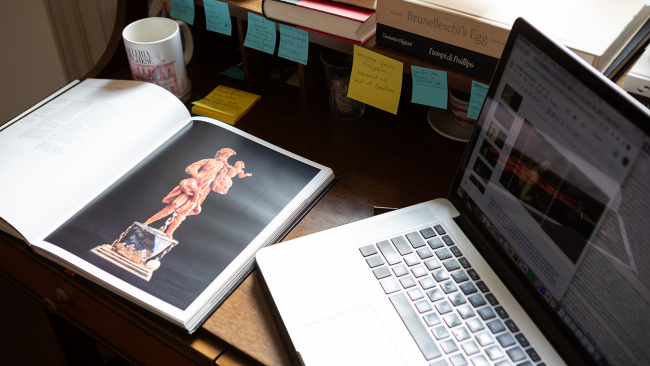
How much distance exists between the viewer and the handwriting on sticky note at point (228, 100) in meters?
0.90

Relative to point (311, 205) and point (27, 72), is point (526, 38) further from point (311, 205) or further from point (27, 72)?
point (27, 72)

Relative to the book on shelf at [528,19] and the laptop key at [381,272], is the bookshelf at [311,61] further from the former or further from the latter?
the laptop key at [381,272]

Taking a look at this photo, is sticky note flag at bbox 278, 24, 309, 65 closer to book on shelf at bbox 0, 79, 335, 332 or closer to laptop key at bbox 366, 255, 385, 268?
book on shelf at bbox 0, 79, 335, 332

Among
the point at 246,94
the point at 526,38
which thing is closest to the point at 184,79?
the point at 246,94

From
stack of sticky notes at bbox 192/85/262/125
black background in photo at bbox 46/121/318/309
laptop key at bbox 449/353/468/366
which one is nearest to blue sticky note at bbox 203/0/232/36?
stack of sticky notes at bbox 192/85/262/125

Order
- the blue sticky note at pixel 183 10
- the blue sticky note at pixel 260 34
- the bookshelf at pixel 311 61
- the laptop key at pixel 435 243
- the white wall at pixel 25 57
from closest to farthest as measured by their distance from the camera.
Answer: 1. the laptop key at pixel 435 243
2. the bookshelf at pixel 311 61
3. the blue sticky note at pixel 260 34
4. the blue sticky note at pixel 183 10
5. the white wall at pixel 25 57

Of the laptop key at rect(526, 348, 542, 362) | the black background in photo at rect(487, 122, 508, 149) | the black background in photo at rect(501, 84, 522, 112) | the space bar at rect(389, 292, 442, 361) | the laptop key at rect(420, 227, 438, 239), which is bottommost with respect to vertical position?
the space bar at rect(389, 292, 442, 361)

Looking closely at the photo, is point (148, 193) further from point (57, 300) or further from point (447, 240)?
point (447, 240)

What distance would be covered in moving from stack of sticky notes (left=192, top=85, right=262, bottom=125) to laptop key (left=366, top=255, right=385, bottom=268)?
0.42 m

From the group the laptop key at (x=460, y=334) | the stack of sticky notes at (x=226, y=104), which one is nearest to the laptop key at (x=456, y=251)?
the laptop key at (x=460, y=334)

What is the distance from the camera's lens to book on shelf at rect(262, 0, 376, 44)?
73 centimetres

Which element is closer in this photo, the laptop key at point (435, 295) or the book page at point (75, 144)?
the laptop key at point (435, 295)

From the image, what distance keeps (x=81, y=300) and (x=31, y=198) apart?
17cm

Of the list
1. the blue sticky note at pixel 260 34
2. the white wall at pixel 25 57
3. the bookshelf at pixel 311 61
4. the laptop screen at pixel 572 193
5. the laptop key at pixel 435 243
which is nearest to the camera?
the laptop screen at pixel 572 193
